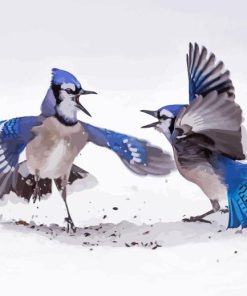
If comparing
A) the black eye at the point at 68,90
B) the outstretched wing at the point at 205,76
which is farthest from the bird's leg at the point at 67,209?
the outstretched wing at the point at 205,76

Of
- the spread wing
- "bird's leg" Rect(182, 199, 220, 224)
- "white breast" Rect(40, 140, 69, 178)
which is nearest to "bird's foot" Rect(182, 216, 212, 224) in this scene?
"bird's leg" Rect(182, 199, 220, 224)

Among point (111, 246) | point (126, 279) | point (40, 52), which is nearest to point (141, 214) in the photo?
point (111, 246)

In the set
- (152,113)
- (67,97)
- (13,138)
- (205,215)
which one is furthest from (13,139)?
(205,215)

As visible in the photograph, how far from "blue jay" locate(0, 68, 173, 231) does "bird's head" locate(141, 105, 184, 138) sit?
4cm

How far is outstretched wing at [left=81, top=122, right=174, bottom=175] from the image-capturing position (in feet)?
4.84

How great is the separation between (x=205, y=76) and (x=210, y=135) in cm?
10

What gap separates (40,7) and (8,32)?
78mm

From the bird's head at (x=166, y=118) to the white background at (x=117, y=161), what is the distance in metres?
0.02

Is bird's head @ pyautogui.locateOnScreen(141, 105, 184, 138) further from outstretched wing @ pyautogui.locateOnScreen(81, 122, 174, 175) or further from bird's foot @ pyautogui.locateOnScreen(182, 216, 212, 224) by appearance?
bird's foot @ pyautogui.locateOnScreen(182, 216, 212, 224)

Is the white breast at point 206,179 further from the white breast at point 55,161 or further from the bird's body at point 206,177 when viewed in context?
the white breast at point 55,161

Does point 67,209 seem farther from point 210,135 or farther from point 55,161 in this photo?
point 210,135

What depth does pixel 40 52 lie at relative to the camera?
166 centimetres

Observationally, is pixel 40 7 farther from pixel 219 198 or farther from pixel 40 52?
pixel 219 198

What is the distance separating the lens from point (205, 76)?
4.70 feet
